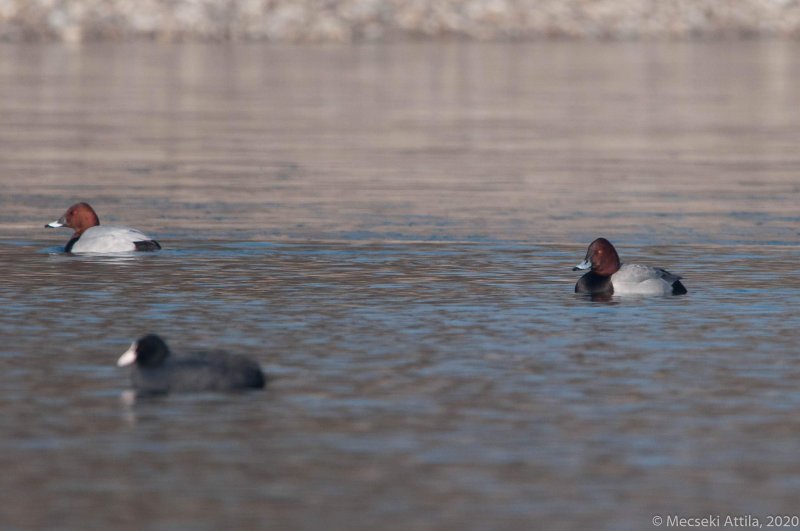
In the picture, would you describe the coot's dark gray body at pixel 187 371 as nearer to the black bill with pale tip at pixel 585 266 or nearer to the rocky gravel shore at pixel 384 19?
the black bill with pale tip at pixel 585 266

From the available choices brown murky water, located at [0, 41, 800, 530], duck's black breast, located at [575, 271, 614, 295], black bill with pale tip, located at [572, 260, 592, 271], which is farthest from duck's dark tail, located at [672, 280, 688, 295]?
black bill with pale tip, located at [572, 260, 592, 271]

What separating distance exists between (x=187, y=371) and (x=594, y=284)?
584cm

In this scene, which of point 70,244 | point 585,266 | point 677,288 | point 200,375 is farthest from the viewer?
point 70,244

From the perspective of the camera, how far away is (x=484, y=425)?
1255 cm

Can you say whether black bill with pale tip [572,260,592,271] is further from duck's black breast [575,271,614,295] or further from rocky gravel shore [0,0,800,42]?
rocky gravel shore [0,0,800,42]

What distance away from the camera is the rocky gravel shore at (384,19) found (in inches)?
3501

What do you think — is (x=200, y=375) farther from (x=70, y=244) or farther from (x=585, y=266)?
(x=70, y=244)

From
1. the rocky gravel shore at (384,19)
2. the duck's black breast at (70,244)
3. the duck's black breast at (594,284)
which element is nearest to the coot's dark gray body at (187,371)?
the duck's black breast at (594,284)

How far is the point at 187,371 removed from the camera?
13492 millimetres

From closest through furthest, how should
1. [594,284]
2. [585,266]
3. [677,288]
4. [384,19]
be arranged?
1. [677,288]
2. [594,284]
3. [585,266]
4. [384,19]

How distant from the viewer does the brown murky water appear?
11.0 meters

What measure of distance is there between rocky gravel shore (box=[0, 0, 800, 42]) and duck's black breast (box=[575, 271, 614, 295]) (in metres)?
70.1

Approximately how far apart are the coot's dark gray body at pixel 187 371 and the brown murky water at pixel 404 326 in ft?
0.54

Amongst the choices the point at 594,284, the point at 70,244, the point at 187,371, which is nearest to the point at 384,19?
the point at 70,244
